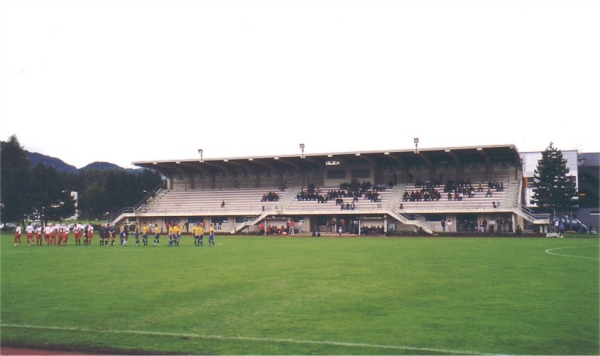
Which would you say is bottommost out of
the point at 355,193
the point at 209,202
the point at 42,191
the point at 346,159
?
the point at 209,202

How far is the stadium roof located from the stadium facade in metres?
0.12

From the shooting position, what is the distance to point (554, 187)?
66.2m

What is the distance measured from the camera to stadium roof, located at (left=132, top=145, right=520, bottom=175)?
62188 millimetres

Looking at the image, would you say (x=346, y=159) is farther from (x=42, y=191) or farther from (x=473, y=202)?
(x=42, y=191)

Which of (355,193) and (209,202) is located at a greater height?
(355,193)

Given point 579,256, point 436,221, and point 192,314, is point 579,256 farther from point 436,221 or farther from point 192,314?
point 436,221

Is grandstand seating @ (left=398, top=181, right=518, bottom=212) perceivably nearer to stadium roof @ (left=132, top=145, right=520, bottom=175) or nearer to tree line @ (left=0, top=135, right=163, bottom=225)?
stadium roof @ (left=132, top=145, right=520, bottom=175)

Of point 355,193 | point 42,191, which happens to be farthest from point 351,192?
point 42,191

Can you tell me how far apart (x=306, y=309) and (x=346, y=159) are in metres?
57.3

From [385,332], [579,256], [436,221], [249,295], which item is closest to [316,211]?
[436,221]

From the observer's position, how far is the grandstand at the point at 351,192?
59750mm

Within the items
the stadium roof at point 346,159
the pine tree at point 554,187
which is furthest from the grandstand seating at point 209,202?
the pine tree at point 554,187

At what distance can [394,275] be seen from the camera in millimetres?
18719

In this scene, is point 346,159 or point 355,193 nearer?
point 355,193
